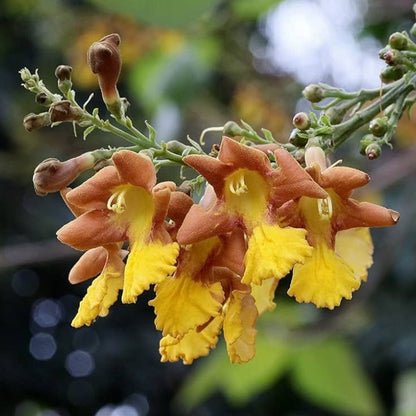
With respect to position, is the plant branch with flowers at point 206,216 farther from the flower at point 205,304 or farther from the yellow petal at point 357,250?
the yellow petal at point 357,250

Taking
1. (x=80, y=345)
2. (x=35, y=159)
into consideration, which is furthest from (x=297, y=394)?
(x=35, y=159)

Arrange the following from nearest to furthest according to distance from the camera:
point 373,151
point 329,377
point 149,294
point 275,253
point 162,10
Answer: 1. point 275,253
2. point 373,151
3. point 162,10
4. point 329,377
5. point 149,294

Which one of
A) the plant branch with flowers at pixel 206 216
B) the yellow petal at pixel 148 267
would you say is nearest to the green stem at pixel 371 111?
the plant branch with flowers at pixel 206 216

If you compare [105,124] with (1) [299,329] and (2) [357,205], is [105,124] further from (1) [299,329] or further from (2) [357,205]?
(1) [299,329]

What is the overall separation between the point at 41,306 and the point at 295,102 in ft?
16.0

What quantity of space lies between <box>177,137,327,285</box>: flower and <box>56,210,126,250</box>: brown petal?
7cm

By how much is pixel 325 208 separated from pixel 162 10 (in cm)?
93

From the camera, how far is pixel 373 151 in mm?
823

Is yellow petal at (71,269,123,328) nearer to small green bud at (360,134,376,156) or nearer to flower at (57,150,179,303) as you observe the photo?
flower at (57,150,179,303)

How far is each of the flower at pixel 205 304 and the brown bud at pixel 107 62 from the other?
7.1 inches

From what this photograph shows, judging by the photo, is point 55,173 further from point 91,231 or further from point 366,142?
point 366,142

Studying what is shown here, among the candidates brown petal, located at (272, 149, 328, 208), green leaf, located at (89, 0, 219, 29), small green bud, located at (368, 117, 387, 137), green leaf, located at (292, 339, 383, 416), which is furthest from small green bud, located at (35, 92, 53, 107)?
green leaf, located at (292, 339, 383, 416)

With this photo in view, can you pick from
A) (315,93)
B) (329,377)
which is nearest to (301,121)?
(315,93)

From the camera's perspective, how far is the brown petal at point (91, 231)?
769 mm
